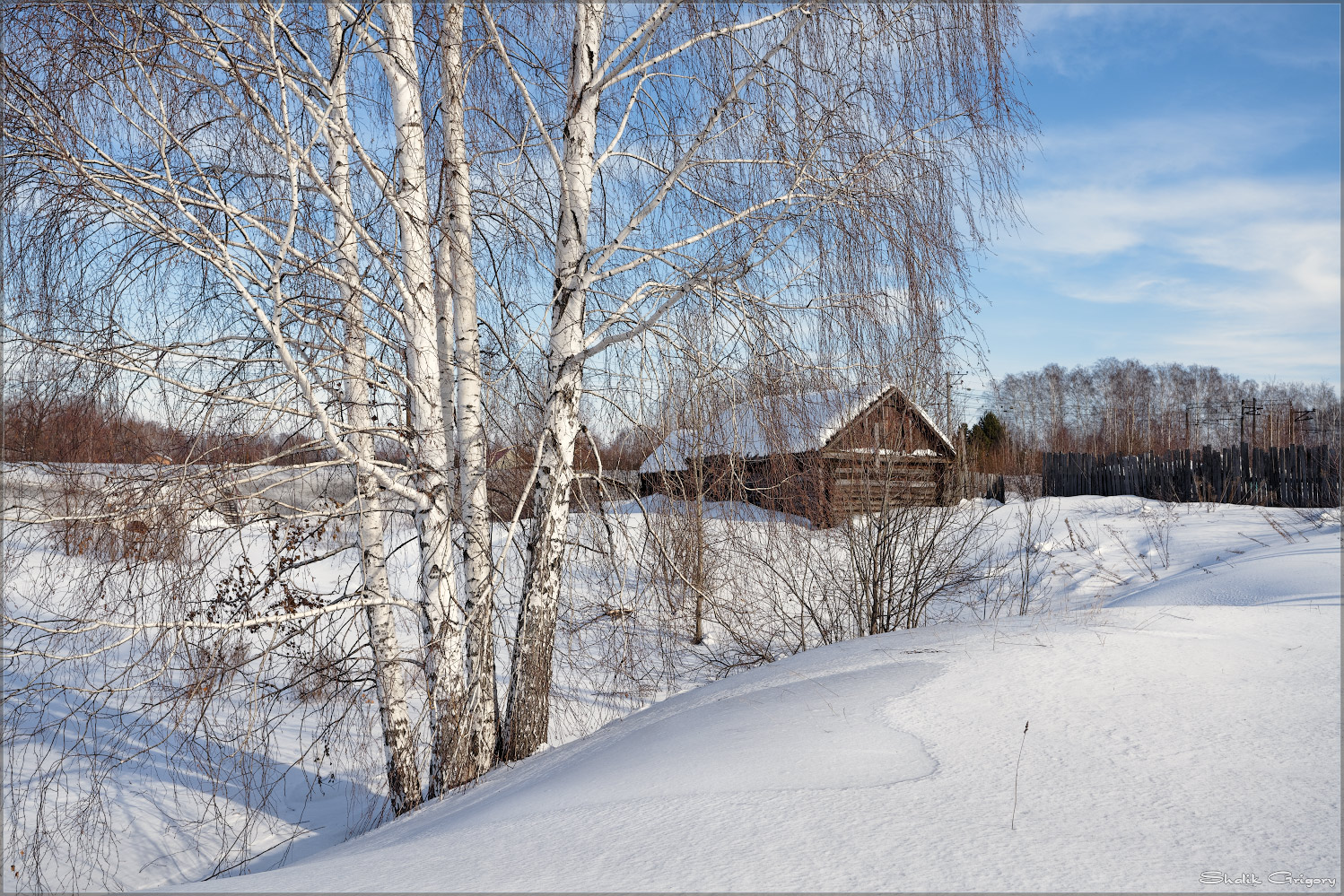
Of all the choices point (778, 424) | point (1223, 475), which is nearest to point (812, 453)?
point (778, 424)

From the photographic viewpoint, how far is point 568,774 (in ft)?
10.6

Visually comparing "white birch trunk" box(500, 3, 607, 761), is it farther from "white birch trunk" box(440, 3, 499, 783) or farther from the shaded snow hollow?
the shaded snow hollow

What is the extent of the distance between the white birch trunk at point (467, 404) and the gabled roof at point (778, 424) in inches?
45.6

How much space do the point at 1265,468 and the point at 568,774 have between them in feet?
71.5

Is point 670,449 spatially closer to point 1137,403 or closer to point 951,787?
point 951,787

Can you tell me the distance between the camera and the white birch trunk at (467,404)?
15.2 ft

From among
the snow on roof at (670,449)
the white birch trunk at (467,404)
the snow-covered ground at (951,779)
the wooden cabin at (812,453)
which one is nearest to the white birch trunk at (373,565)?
the white birch trunk at (467,404)

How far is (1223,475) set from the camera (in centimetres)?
1977

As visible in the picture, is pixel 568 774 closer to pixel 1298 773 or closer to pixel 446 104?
pixel 1298 773

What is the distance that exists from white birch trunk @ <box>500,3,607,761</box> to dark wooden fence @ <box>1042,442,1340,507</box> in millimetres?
17617

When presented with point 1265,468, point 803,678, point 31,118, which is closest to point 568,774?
point 803,678

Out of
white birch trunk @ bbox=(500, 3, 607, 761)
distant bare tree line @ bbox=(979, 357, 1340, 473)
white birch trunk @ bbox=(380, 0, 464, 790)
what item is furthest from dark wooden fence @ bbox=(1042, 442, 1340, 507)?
distant bare tree line @ bbox=(979, 357, 1340, 473)

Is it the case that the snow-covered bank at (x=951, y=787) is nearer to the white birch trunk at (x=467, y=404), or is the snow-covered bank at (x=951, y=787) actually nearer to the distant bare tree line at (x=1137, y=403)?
the white birch trunk at (x=467, y=404)

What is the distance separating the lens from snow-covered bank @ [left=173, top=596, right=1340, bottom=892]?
1.87 meters
